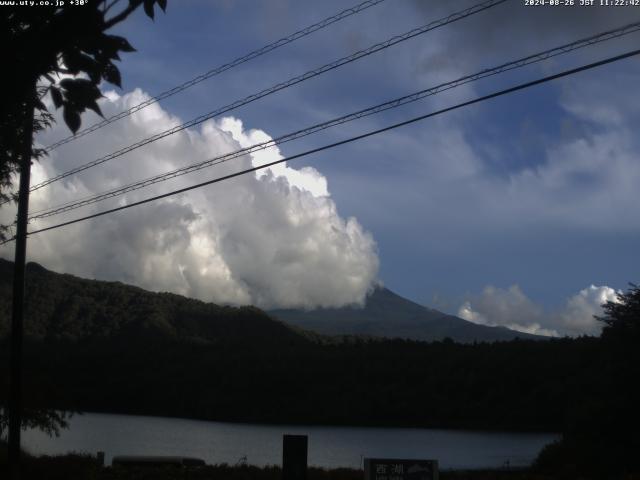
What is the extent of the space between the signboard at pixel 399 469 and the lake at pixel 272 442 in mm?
38382

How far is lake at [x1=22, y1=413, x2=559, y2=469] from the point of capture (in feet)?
188

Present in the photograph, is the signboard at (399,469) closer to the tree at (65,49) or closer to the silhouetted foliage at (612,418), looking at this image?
the tree at (65,49)

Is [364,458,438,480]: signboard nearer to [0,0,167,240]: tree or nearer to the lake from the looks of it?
[0,0,167,240]: tree

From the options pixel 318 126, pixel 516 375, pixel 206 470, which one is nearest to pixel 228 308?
pixel 516 375

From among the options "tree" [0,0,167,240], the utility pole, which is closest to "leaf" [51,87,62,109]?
"tree" [0,0,167,240]

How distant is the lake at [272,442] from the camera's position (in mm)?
57219

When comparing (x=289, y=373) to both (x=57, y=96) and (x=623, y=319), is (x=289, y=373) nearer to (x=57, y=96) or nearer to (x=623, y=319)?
(x=623, y=319)

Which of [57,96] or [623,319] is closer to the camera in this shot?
[57,96]

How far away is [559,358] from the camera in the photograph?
290 ft

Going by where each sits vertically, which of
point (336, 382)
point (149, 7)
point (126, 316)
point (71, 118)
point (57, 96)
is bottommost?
point (71, 118)

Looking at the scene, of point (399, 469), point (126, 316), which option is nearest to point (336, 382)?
point (126, 316)

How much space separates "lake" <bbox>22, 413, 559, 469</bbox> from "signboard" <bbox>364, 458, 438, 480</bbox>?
38382mm

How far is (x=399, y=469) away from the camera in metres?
10.8

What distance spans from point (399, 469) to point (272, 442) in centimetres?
6525
